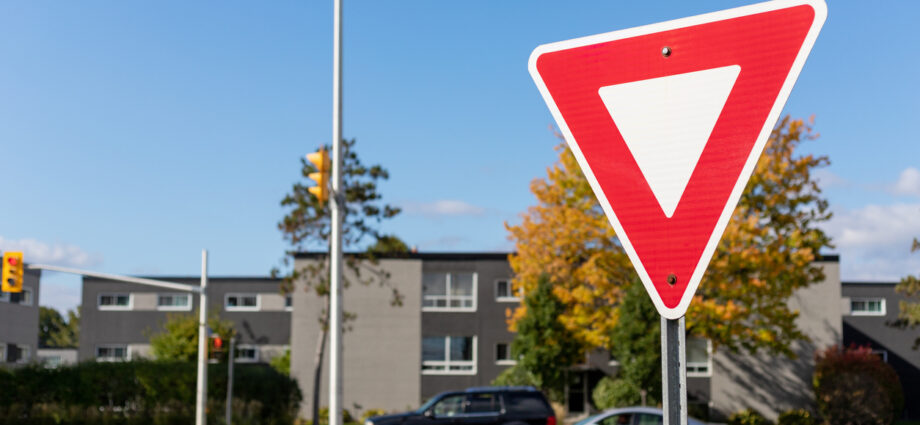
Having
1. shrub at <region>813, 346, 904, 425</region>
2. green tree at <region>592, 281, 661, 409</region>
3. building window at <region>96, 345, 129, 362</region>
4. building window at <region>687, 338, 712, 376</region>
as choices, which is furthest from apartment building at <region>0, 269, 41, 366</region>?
shrub at <region>813, 346, 904, 425</region>

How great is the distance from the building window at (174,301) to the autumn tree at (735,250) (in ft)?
145

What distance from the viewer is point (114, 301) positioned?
69.4m

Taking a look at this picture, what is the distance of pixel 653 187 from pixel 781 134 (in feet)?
102

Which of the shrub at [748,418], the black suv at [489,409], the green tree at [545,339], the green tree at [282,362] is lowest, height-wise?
the shrub at [748,418]

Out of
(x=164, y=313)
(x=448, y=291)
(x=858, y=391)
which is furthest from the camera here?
(x=164, y=313)

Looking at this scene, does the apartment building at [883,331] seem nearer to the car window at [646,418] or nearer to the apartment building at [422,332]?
the apartment building at [422,332]

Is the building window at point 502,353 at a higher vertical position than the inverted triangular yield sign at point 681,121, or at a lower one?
lower

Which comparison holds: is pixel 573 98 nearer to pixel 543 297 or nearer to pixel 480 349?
pixel 543 297

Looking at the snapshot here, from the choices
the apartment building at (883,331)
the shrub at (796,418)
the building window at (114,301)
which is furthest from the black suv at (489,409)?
the building window at (114,301)

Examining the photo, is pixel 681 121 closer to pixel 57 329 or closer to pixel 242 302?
pixel 242 302

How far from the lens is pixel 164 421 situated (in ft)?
120

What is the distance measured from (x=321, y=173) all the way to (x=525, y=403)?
12.7m

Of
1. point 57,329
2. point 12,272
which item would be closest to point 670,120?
point 12,272

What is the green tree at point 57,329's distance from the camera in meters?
121
